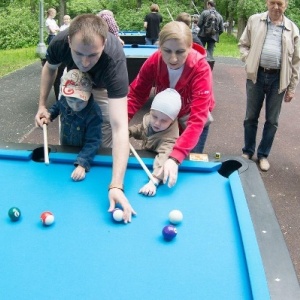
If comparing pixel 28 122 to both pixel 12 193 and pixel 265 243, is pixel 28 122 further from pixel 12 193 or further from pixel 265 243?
pixel 265 243

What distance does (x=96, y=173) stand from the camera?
212 centimetres

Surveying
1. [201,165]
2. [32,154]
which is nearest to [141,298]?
[201,165]

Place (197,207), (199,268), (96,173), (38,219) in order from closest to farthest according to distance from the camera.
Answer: (199,268), (38,219), (197,207), (96,173)

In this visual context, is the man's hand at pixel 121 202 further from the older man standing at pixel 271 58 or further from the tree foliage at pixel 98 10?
the tree foliage at pixel 98 10

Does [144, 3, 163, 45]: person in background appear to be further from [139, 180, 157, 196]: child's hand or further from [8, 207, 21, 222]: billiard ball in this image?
[8, 207, 21, 222]: billiard ball

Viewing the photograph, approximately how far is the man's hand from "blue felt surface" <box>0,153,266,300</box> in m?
0.03

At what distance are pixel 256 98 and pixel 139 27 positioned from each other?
1598 cm

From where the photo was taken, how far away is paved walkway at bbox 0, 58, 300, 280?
327cm

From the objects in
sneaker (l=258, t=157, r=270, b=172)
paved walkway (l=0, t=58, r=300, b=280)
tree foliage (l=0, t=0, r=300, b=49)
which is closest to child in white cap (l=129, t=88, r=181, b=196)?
paved walkway (l=0, t=58, r=300, b=280)

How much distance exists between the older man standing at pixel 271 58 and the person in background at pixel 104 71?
5.78 ft

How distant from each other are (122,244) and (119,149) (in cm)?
59

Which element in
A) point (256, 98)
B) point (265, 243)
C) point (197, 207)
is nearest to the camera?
point (265, 243)

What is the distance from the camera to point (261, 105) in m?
3.90

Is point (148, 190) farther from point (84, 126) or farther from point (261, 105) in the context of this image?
point (261, 105)
